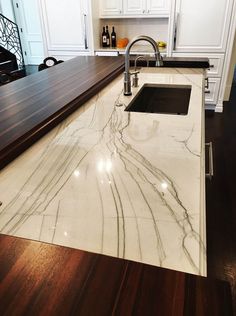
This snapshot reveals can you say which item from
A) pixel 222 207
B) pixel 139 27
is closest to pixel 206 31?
pixel 139 27

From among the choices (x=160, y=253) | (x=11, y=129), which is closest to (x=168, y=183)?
(x=160, y=253)

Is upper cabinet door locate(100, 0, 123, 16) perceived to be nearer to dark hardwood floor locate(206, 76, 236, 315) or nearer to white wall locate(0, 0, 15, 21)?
dark hardwood floor locate(206, 76, 236, 315)

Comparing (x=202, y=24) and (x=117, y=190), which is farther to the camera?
(x=202, y=24)

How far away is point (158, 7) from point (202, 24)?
682 mm

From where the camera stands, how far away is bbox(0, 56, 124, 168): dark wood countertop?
107 centimetres

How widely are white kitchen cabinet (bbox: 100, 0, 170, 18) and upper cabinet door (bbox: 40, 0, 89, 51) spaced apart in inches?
13.5

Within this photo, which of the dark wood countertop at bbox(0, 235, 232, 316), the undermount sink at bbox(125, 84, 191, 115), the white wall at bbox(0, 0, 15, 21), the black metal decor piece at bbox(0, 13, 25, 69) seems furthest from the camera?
the white wall at bbox(0, 0, 15, 21)

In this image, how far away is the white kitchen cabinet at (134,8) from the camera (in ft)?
12.2

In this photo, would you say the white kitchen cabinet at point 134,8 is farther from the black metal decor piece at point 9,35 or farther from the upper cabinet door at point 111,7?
the black metal decor piece at point 9,35

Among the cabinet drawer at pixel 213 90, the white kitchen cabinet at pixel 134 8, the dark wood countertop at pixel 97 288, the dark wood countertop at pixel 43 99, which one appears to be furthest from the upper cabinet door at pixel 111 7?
the dark wood countertop at pixel 97 288

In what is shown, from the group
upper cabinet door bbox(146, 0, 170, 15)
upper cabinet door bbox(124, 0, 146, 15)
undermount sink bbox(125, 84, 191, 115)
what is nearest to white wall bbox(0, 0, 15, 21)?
upper cabinet door bbox(124, 0, 146, 15)

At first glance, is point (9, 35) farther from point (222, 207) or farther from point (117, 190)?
point (117, 190)

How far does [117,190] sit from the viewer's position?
2.64ft

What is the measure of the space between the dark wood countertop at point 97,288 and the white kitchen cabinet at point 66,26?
3965 millimetres
